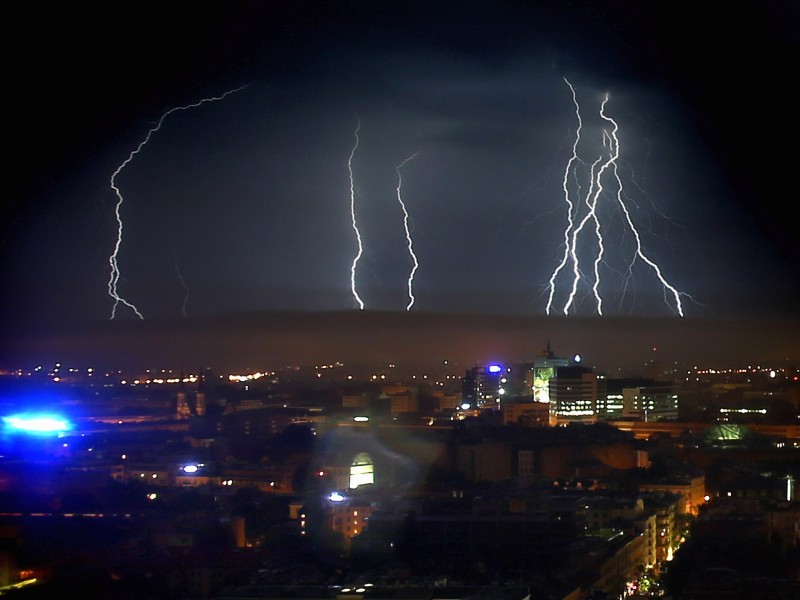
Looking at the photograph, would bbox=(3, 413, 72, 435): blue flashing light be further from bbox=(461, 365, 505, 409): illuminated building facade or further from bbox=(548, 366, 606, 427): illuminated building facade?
bbox=(461, 365, 505, 409): illuminated building facade

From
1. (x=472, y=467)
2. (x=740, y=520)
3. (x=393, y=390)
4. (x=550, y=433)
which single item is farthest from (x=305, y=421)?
(x=740, y=520)

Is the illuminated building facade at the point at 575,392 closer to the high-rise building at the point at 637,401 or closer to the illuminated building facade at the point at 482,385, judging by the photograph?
the high-rise building at the point at 637,401

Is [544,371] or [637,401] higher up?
[544,371]

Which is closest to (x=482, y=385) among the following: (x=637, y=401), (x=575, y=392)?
(x=575, y=392)

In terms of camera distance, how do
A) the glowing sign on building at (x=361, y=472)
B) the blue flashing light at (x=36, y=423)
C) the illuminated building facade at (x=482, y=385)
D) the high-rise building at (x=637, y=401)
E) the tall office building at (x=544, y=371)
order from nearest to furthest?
the glowing sign on building at (x=361, y=472) → the blue flashing light at (x=36, y=423) → the high-rise building at (x=637, y=401) → the tall office building at (x=544, y=371) → the illuminated building facade at (x=482, y=385)

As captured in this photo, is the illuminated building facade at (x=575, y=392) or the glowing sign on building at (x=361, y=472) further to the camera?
the illuminated building facade at (x=575, y=392)

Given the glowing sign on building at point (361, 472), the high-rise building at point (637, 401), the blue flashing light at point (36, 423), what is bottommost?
the glowing sign on building at point (361, 472)

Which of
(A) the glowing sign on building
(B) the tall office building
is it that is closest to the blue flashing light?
(A) the glowing sign on building

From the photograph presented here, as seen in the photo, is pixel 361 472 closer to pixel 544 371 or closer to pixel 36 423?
pixel 36 423

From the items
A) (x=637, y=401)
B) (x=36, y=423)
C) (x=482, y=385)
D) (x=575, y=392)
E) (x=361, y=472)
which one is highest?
(x=482, y=385)

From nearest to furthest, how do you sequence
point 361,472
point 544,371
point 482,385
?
point 361,472, point 544,371, point 482,385

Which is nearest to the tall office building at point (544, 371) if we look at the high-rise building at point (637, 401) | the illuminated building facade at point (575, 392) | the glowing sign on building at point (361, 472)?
the illuminated building facade at point (575, 392)
